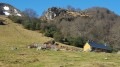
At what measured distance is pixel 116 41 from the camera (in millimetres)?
83062

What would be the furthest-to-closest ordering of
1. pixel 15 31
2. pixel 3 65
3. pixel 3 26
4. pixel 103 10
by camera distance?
pixel 103 10 < pixel 3 26 < pixel 15 31 < pixel 3 65

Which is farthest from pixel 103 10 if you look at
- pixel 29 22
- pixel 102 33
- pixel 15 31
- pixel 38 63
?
pixel 38 63

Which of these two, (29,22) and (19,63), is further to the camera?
(29,22)

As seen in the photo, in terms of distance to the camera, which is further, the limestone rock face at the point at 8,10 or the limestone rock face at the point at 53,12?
the limestone rock face at the point at 8,10

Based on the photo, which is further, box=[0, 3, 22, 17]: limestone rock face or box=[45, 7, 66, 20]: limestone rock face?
box=[0, 3, 22, 17]: limestone rock face

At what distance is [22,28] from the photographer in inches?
3445

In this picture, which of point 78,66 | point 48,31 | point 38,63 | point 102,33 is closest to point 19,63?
point 38,63

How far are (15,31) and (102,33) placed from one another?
2947 cm

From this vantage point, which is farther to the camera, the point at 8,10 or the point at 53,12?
the point at 8,10

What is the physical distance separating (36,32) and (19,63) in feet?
192

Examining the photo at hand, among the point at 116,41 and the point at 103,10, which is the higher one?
the point at 103,10

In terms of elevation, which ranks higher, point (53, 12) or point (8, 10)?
point (8, 10)

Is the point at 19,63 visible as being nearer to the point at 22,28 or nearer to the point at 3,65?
the point at 3,65

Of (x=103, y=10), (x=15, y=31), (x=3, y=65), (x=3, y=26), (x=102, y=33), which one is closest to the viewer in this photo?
(x=3, y=65)
